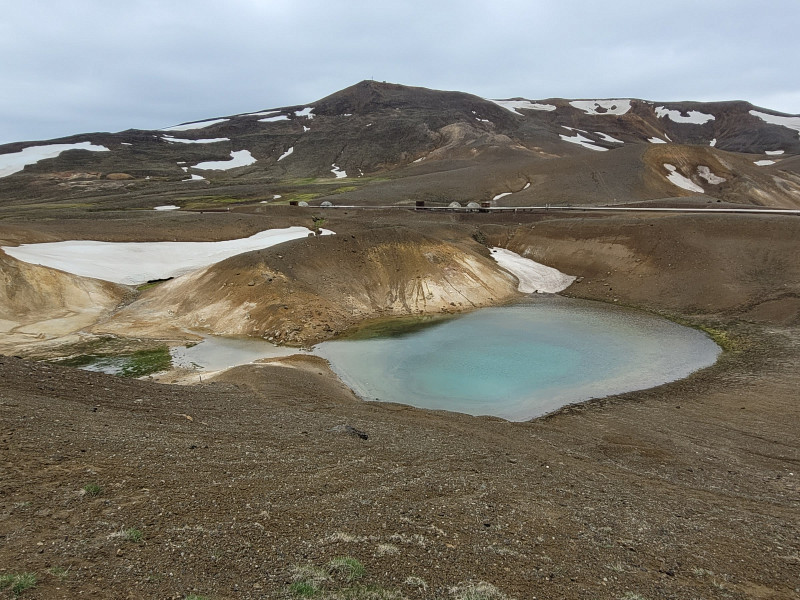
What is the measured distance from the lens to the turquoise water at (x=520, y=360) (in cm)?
1917

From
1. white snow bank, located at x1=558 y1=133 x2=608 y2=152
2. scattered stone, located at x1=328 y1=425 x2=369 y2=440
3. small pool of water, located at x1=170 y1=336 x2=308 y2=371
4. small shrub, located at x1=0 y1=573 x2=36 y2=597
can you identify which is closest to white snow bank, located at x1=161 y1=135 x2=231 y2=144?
white snow bank, located at x1=558 y1=133 x2=608 y2=152

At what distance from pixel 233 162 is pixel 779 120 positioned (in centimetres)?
16358

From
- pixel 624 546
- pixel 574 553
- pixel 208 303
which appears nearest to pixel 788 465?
pixel 624 546

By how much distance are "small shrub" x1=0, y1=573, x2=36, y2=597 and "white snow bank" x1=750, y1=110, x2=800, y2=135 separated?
19101 centimetres

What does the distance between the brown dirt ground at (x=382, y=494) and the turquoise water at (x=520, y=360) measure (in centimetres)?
244

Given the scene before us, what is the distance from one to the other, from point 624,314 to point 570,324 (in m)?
5.05

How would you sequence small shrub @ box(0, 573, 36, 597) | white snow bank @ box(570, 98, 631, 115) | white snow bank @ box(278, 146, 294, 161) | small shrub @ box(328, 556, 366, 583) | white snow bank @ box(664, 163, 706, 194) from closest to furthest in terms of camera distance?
small shrub @ box(0, 573, 36, 597)
small shrub @ box(328, 556, 366, 583)
white snow bank @ box(664, 163, 706, 194)
white snow bank @ box(278, 146, 294, 161)
white snow bank @ box(570, 98, 631, 115)

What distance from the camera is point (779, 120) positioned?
147625mm

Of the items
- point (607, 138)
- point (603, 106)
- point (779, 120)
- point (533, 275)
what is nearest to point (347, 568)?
point (533, 275)

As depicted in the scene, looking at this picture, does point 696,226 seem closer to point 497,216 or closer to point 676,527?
point 497,216

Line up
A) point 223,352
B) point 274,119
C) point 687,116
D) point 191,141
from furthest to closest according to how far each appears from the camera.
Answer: point 687,116, point 274,119, point 191,141, point 223,352

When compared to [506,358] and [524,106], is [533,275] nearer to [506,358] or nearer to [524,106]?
[506,358]

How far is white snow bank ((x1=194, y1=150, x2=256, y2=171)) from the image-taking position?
115 meters

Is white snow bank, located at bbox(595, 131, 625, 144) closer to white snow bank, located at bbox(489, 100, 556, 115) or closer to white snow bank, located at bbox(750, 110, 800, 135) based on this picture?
white snow bank, located at bbox(489, 100, 556, 115)
